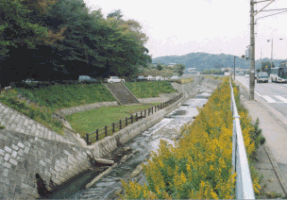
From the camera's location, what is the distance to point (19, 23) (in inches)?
703

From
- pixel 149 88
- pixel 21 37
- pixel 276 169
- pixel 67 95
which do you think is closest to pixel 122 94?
pixel 149 88

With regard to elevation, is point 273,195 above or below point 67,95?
below

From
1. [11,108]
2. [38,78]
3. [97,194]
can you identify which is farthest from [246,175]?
[38,78]

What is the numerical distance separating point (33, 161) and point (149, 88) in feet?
113

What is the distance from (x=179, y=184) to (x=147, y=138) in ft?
48.6

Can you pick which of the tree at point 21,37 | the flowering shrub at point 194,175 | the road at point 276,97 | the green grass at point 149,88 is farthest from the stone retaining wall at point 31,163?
the green grass at point 149,88

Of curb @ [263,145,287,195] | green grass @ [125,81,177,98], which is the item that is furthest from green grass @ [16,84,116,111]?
curb @ [263,145,287,195]

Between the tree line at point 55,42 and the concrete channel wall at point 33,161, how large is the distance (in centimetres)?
1069

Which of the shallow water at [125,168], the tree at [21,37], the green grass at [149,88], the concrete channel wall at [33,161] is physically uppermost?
the tree at [21,37]

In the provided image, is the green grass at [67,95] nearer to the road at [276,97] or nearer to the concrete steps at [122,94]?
the concrete steps at [122,94]

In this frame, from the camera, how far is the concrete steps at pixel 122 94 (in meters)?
33.3

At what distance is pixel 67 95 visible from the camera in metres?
24.8

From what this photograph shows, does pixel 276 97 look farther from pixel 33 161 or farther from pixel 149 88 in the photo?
pixel 149 88

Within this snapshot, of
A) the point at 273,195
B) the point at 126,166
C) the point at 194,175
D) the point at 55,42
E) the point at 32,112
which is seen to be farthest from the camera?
the point at 55,42
